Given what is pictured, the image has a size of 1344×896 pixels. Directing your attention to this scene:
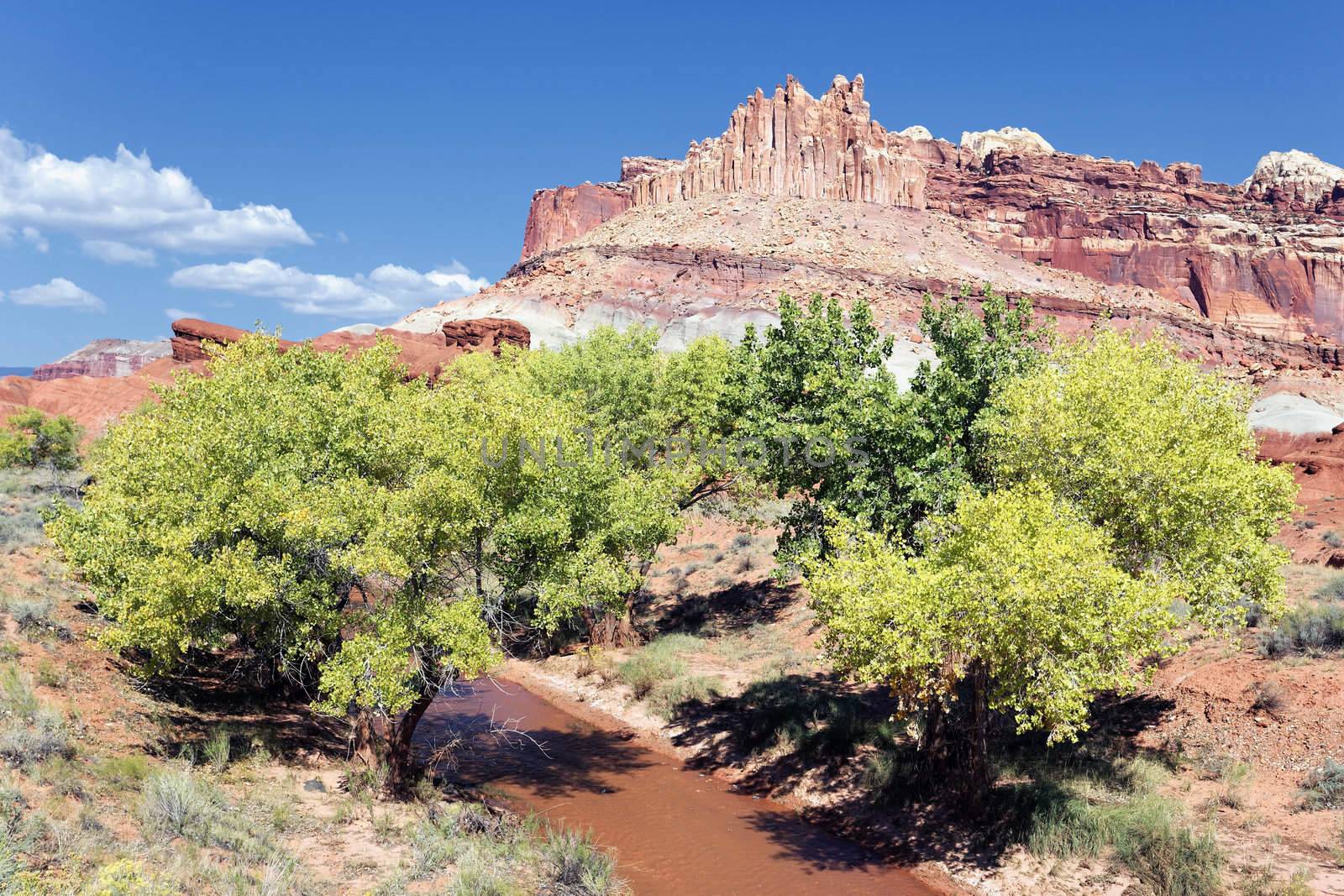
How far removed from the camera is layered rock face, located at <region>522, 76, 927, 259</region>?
6427 inches

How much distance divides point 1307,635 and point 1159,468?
9.37 metres

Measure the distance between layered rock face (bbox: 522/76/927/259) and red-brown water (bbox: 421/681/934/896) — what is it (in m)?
151

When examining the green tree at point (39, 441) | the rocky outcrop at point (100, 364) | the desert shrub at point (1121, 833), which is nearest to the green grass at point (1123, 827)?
the desert shrub at point (1121, 833)

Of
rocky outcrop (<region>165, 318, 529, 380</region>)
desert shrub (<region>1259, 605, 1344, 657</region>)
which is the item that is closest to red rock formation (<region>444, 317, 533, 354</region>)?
rocky outcrop (<region>165, 318, 529, 380</region>)

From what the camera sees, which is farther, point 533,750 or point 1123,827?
point 533,750

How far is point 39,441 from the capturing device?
48906 mm

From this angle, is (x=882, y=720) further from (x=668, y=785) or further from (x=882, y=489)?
(x=882, y=489)

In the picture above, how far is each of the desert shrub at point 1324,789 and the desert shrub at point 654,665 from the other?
15.6 meters

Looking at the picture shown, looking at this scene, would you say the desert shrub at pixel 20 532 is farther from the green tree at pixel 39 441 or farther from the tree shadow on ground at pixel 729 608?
the green tree at pixel 39 441

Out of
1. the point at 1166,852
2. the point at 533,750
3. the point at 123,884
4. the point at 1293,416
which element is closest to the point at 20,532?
the point at 533,750

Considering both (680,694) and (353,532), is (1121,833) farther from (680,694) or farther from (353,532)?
(353,532)

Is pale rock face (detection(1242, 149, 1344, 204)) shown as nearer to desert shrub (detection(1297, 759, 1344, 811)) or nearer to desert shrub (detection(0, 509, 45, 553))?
desert shrub (detection(1297, 759, 1344, 811))

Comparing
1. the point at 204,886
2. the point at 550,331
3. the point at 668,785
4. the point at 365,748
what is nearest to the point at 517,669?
the point at 668,785

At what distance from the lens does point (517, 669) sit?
2973 cm
